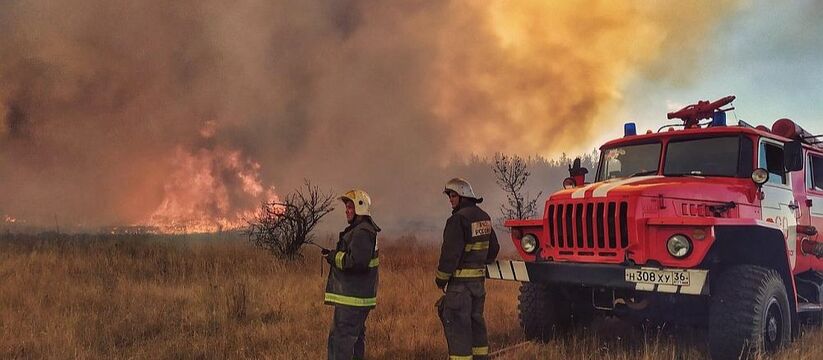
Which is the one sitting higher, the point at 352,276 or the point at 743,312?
the point at 352,276

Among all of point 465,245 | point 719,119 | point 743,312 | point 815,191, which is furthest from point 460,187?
point 815,191

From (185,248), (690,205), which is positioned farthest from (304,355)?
(185,248)

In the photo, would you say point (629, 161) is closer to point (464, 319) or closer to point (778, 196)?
point (778, 196)

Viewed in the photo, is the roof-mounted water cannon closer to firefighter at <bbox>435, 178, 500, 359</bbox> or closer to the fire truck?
the fire truck

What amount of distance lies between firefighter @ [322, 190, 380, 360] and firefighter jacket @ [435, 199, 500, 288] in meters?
0.61

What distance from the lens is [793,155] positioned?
572cm

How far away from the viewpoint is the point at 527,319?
19.5 ft

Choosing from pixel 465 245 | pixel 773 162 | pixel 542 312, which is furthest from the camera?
pixel 773 162

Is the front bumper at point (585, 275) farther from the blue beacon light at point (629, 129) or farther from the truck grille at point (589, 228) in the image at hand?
the blue beacon light at point (629, 129)

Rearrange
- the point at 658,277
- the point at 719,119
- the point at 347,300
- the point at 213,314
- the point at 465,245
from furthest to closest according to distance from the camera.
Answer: the point at 213,314 < the point at 719,119 < the point at 465,245 < the point at 347,300 < the point at 658,277

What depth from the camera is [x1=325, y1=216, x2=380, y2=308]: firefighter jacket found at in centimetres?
438

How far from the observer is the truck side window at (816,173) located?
266 inches

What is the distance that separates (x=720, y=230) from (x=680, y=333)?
226 centimetres

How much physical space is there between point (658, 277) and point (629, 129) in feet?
9.58
